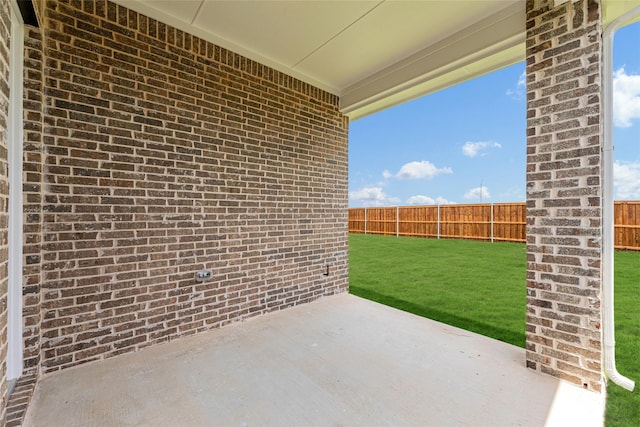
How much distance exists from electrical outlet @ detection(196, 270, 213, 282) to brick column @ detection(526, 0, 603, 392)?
9.71 ft

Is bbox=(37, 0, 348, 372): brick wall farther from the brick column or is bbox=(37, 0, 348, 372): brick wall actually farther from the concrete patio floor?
the brick column

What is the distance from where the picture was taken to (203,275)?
2.92 meters

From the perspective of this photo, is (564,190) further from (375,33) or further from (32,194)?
(32,194)

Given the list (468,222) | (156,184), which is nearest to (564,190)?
(156,184)

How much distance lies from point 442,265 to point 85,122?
6.48m

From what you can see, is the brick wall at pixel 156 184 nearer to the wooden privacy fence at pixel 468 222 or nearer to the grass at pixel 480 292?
the grass at pixel 480 292

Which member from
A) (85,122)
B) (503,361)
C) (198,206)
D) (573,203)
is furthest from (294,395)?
(85,122)

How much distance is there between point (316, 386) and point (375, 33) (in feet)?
10.5

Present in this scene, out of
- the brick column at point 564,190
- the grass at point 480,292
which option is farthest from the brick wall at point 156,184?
the brick column at point 564,190

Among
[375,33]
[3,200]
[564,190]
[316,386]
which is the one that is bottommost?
[316,386]

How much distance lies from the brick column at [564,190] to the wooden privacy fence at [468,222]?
844 cm

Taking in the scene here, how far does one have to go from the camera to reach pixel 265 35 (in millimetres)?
2859

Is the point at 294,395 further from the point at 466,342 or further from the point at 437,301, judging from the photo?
the point at 437,301

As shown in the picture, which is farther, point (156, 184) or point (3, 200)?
point (156, 184)
